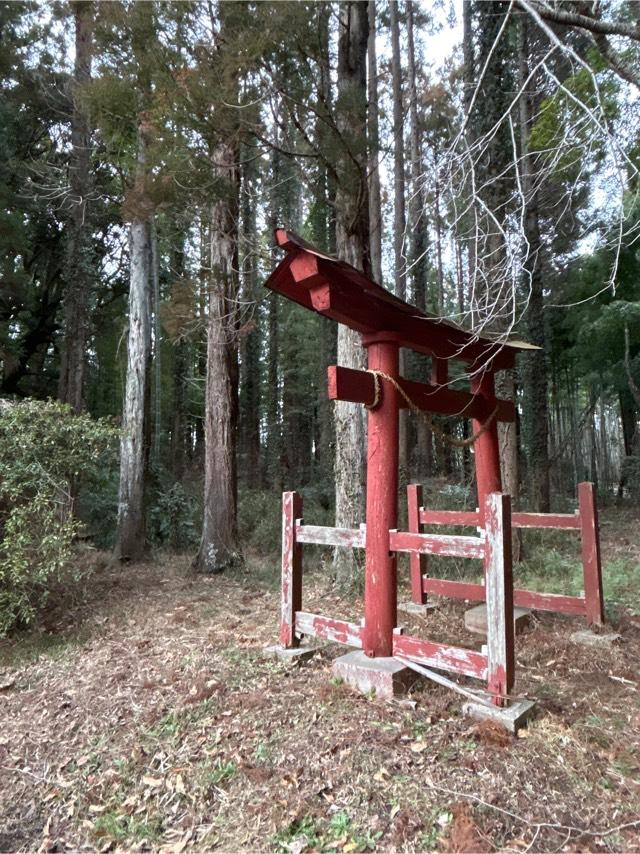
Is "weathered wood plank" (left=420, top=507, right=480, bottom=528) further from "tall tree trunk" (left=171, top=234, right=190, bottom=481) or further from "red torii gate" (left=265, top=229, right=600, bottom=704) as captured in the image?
"tall tree trunk" (left=171, top=234, right=190, bottom=481)

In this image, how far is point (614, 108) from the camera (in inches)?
268

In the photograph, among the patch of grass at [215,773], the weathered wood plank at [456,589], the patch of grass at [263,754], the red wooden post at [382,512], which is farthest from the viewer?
the weathered wood plank at [456,589]

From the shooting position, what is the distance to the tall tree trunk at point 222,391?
8320 mm

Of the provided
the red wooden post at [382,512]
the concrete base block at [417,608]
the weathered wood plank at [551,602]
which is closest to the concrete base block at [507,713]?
the red wooden post at [382,512]

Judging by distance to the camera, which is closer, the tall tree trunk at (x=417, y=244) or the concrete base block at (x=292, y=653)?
the concrete base block at (x=292, y=653)

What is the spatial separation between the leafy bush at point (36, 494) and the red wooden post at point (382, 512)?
3.31m

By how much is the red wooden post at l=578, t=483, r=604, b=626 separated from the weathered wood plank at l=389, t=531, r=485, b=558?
2049 millimetres

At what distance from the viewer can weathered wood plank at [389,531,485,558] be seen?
3.56 meters

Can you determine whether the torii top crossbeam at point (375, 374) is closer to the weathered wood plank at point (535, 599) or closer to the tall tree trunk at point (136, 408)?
the weathered wood plank at point (535, 599)

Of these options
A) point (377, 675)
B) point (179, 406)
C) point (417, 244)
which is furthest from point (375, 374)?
point (179, 406)

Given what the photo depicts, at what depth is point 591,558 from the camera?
510 centimetres

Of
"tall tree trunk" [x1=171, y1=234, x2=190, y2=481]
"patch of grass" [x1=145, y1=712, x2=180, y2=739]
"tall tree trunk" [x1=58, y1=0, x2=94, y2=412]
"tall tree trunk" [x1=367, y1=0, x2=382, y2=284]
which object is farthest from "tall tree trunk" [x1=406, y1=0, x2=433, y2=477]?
"patch of grass" [x1=145, y1=712, x2=180, y2=739]

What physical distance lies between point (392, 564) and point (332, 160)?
17.5 ft

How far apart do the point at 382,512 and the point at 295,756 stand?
66.8 inches
